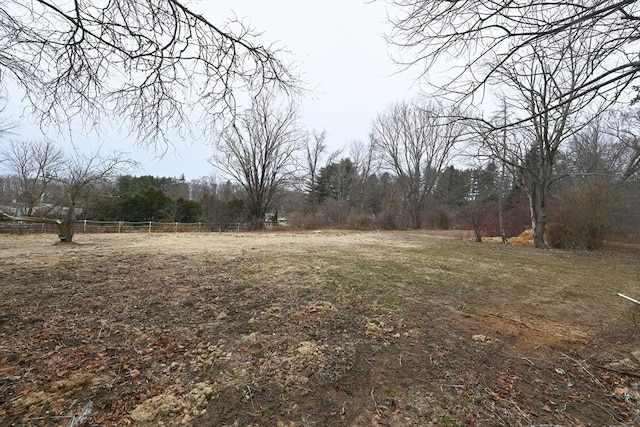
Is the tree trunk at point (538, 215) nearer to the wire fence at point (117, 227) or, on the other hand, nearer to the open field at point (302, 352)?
the open field at point (302, 352)

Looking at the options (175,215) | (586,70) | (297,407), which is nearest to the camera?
(297,407)

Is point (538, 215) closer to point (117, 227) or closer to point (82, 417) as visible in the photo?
point (82, 417)

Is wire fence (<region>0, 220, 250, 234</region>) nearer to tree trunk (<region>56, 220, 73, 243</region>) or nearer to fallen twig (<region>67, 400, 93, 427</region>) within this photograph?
tree trunk (<region>56, 220, 73, 243</region>)

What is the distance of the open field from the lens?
187cm

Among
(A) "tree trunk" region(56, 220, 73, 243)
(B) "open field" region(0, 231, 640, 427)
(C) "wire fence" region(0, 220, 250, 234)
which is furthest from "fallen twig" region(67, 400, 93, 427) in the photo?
(C) "wire fence" region(0, 220, 250, 234)

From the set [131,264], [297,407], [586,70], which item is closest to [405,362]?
[297,407]

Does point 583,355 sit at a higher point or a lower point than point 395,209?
lower

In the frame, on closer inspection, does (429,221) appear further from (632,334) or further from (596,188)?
(632,334)

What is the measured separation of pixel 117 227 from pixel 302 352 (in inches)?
805

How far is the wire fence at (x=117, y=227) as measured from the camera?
1565 centimetres

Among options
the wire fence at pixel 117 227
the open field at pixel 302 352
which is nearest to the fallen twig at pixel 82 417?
the open field at pixel 302 352

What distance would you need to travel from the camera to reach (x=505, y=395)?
208 cm

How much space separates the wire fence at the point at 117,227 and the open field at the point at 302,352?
48.7 feet

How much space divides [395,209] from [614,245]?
55.6 feet
